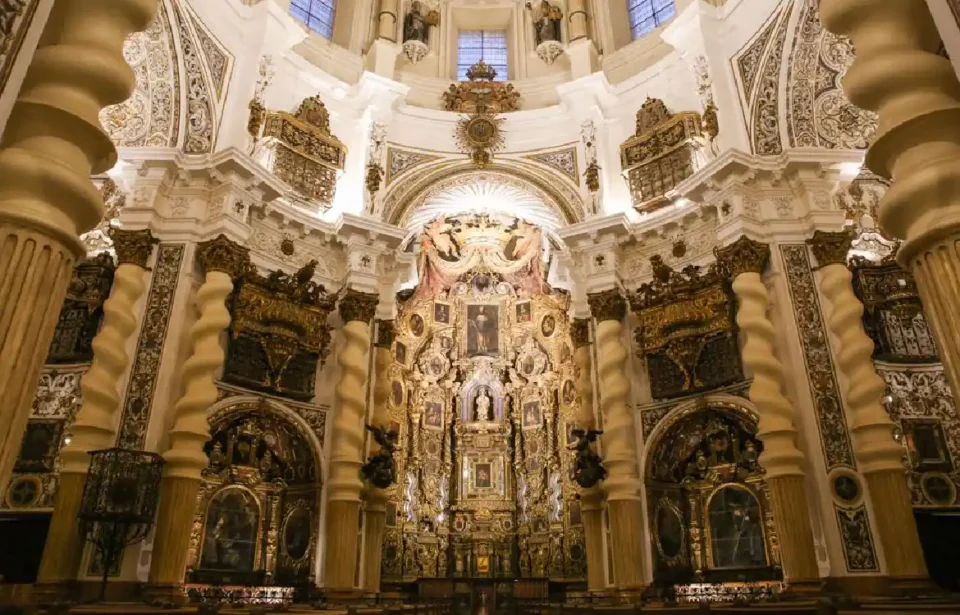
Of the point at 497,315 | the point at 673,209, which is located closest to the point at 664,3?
the point at 673,209

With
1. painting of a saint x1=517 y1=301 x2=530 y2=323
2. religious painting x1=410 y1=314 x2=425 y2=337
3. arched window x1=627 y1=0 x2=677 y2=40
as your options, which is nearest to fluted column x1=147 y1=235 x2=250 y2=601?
religious painting x1=410 y1=314 x2=425 y2=337

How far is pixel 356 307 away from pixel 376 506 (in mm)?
3853

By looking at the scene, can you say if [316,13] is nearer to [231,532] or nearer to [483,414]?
[483,414]

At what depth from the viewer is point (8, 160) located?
3900mm

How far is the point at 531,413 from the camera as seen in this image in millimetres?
16828

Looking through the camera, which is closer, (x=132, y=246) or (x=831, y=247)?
(x=132, y=246)

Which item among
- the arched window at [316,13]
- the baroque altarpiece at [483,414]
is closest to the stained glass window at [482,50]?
the arched window at [316,13]

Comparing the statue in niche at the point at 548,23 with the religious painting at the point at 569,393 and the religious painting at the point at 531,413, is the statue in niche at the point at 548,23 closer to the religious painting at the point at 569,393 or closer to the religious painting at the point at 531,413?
the religious painting at the point at 569,393

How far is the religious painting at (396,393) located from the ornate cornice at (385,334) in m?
1.96

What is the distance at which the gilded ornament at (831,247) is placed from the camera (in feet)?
36.8

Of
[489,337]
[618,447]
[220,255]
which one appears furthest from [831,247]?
[220,255]

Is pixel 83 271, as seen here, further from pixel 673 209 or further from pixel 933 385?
pixel 933 385

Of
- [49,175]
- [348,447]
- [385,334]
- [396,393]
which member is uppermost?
[385,334]

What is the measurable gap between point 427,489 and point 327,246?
245 inches
